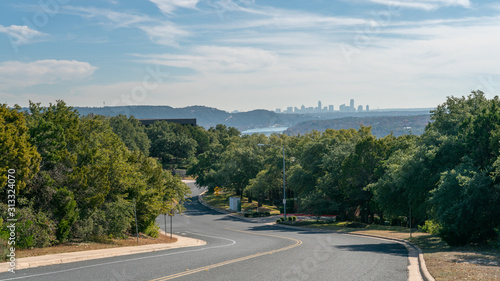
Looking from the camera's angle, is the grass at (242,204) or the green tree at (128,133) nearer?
the grass at (242,204)

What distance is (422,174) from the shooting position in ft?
93.0

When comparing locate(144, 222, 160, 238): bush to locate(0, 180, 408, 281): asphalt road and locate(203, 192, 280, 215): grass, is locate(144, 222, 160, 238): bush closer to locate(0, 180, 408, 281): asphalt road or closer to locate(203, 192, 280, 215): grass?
locate(0, 180, 408, 281): asphalt road

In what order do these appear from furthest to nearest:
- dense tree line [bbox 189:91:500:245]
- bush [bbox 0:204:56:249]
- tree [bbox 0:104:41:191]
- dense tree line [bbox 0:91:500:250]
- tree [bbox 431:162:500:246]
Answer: dense tree line [bbox 189:91:500:245], tree [bbox 431:162:500:246], dense tree line [bbox 0:91:500:250], bush [bbox 0:204:56:249], tree [bbox 0:104:41:191]

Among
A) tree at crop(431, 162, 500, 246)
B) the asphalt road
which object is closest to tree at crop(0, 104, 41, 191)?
the asphalt road

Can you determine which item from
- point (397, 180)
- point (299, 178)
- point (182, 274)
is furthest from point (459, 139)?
point (299, 178)

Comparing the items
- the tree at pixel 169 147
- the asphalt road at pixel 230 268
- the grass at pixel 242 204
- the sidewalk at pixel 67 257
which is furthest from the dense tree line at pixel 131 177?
the tree at pixel 169 147

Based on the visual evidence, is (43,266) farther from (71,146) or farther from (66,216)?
(71,146)

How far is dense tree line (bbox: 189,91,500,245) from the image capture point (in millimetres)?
21484

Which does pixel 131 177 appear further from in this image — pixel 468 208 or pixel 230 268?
pixel 468 208

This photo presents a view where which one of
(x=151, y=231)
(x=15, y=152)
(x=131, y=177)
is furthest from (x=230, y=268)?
(x=151, y=231)

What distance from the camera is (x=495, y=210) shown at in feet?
69.6

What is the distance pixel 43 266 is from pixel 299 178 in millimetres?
40422

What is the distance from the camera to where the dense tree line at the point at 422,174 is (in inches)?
846

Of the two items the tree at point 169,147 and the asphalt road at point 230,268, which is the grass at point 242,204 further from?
the asphalt road at point 230,268
